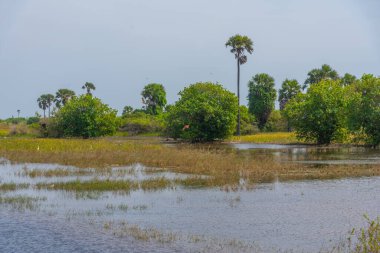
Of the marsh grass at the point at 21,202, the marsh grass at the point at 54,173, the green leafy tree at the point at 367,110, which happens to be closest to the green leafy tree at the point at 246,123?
the green leafy tree at the point at 367,110

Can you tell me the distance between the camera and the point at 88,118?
79750 mm

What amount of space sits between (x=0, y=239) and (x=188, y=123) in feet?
206

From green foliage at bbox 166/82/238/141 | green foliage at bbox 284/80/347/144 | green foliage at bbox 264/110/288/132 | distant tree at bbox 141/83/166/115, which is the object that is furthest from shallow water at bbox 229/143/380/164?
distant tree at bbox 141/83/166/115

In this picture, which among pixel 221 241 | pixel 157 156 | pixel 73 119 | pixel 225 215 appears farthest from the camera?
pixel 73 119

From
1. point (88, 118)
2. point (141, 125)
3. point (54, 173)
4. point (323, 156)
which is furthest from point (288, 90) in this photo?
point (54, 173)

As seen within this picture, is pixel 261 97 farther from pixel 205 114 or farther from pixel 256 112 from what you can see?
pixel 205 114

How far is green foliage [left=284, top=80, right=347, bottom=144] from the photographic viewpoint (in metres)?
64.2

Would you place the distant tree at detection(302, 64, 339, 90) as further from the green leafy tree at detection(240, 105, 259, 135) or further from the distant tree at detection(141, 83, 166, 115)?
the distant tree at detection(141, 83, 166, 115)

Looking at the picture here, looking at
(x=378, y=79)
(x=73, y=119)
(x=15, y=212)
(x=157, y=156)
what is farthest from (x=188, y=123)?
(x=15, y=212)

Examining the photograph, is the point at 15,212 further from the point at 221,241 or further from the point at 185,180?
the point at 185,180

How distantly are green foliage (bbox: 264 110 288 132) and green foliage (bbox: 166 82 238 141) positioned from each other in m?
27.7

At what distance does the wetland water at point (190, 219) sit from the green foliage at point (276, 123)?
78.2 meters

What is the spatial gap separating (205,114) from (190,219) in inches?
2284

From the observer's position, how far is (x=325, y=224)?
1716cm
